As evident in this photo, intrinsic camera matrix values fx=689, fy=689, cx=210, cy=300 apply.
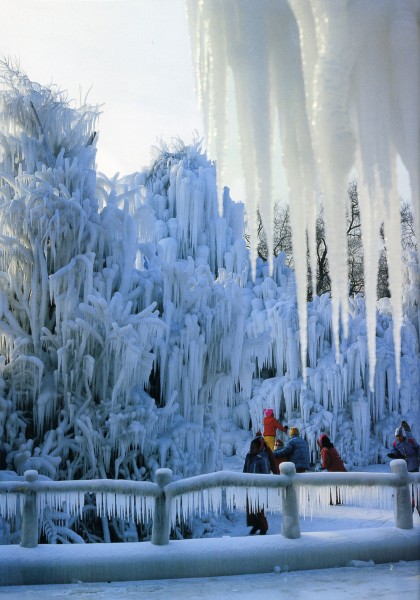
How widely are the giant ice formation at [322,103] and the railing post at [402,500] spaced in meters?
5.42

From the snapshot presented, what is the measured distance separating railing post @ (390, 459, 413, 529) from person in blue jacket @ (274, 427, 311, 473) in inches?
129

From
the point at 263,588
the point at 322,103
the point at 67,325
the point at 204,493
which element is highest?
the point at 67,325

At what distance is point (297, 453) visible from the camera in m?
11.1

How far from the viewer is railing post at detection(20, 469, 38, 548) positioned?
23.0 ft

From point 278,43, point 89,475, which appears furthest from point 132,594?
point 278,43

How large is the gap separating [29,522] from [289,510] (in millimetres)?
2697

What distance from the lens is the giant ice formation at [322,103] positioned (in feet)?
7.32

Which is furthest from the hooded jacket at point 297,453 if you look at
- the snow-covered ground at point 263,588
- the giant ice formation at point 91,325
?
the snow-covered ground at point 263,588

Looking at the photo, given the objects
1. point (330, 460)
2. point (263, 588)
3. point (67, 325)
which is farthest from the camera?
point (330, 460)

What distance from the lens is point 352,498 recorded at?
762 centimetres

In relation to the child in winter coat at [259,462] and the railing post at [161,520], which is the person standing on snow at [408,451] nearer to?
the child in winter coat at [259,462]

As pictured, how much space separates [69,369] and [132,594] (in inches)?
179

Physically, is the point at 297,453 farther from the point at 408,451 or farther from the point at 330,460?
the point at 408,451

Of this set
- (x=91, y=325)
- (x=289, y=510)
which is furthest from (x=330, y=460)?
(x=91, y=325)
